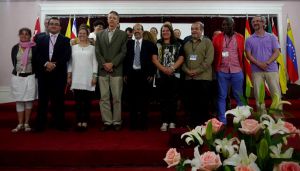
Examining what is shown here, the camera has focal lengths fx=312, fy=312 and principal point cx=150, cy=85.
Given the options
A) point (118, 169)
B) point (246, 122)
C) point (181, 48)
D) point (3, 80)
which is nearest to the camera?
point (246, 122)

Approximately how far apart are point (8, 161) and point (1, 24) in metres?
4.38

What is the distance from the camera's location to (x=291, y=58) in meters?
6.31

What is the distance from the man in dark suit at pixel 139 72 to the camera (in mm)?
3811

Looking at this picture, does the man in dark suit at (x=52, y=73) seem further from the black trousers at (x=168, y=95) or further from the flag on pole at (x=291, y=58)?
the flag on pole at (x=291, y=58)

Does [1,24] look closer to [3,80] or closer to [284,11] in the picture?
[3,80]

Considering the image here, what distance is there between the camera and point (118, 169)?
275 centimetres

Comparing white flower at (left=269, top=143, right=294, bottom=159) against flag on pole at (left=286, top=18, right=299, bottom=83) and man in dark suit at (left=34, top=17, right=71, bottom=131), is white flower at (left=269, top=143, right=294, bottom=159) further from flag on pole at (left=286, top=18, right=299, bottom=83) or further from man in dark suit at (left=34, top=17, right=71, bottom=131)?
flag on pole at (left=286, top=18, right=299, bottom=83)

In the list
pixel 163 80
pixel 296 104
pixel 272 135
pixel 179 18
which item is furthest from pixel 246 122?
pixel 179 18

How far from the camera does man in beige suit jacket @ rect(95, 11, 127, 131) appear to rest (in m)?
3.80

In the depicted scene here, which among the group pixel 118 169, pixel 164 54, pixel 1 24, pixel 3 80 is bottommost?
pixel 118 169

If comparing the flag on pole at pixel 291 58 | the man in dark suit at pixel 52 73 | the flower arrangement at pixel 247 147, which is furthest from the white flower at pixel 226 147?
the flag on pole at pixel 291 58

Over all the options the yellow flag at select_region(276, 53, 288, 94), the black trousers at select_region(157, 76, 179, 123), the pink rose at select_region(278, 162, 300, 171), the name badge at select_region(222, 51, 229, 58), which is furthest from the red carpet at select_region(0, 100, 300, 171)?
the yellow flag at select_region(276, 53, 288, 94)

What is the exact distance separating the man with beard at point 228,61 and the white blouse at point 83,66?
1.53m

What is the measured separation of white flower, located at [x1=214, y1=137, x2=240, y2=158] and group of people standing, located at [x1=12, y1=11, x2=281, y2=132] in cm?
283
